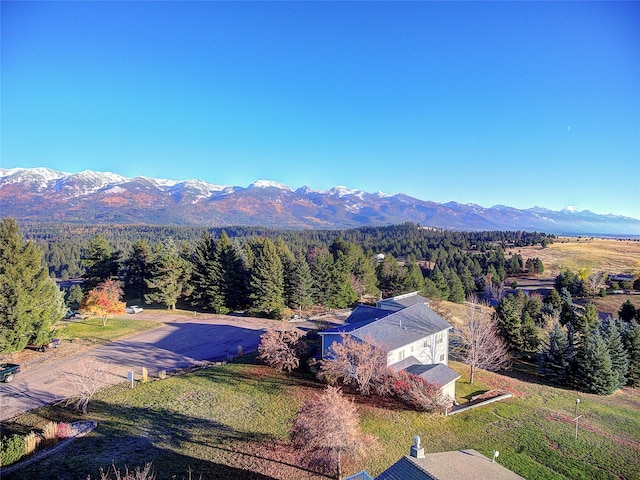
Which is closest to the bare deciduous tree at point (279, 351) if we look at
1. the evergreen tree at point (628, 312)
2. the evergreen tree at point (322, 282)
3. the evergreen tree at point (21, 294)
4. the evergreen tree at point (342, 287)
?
the evergreen tree at point (21, 294)

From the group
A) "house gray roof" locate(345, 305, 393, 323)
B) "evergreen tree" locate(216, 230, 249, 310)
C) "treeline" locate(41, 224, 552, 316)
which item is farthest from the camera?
"evergreen tree" locate(216, 230, 249, 310)

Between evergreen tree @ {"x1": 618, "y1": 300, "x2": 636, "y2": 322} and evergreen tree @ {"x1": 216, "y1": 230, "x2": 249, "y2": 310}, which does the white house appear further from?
evergreen tree @ {"x1": 618, "y1": 300, "x2": 636, "y2": 322}

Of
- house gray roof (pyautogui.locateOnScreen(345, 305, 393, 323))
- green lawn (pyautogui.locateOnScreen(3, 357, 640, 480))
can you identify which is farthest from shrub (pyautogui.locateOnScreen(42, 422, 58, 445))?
house gray roof (pyautogui.locateOnScreen(345, 305, 393, 323))

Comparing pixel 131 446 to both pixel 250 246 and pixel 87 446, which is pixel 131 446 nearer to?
pixel 87 446

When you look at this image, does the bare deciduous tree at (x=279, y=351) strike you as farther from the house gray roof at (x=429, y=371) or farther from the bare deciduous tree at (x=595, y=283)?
the bare deciduous tree at (x=595, y=283)

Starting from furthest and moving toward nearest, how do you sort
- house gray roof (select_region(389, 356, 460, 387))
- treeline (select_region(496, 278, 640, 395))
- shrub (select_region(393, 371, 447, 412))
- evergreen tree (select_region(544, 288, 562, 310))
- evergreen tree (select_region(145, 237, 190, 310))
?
1. evergreen tree (select_region(544, 288, 562, 310))
2. evergreen tree (select_region(145, 237, 190, 310))
3. treeline (select_region(496, 278, 640, 395))
4. house gray roof (select_region(389, 356, 460, 387))
5. shrub (select_region(393, 371, 447, 412))

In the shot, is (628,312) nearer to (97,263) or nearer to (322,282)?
(322,282)
